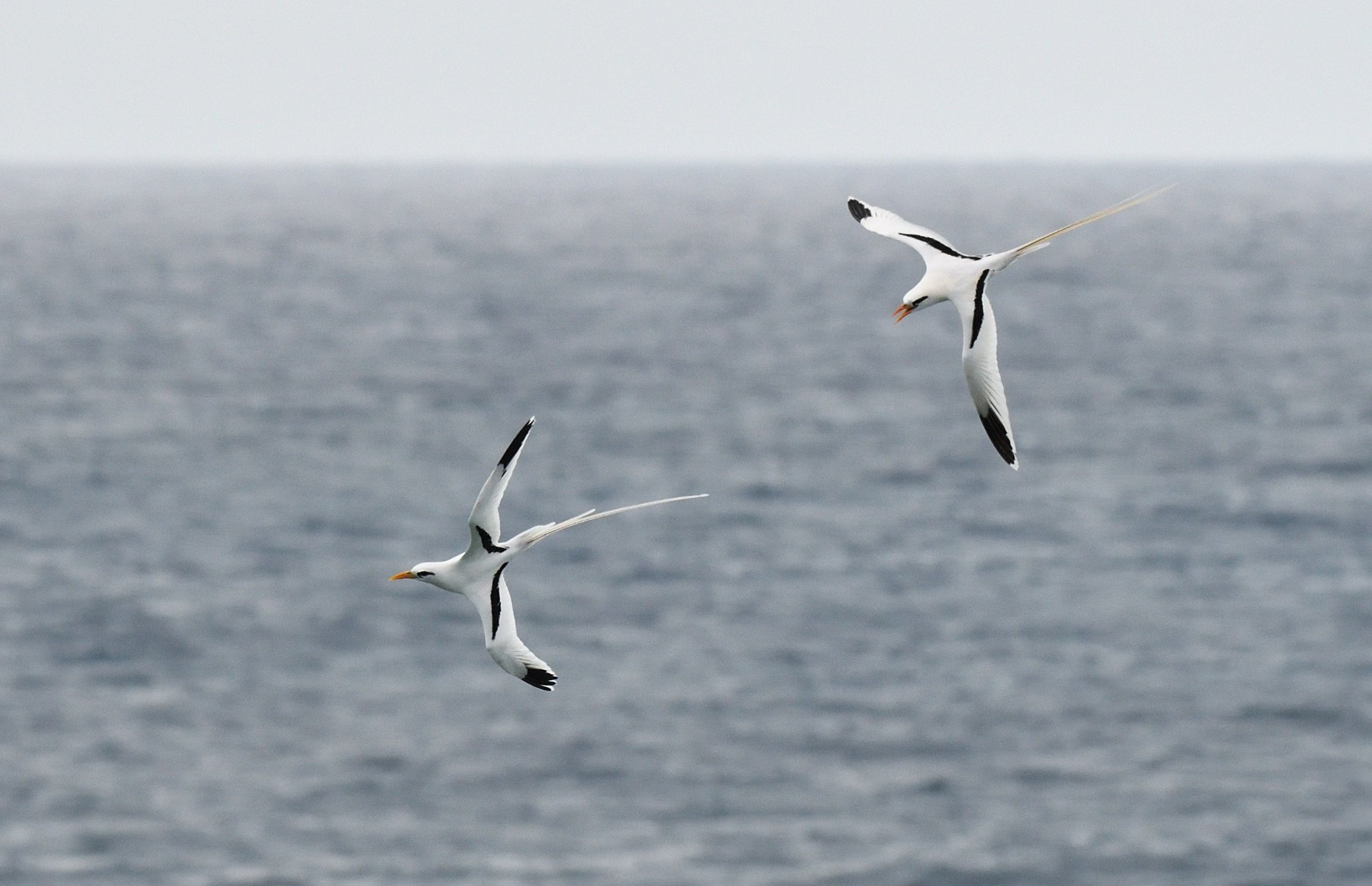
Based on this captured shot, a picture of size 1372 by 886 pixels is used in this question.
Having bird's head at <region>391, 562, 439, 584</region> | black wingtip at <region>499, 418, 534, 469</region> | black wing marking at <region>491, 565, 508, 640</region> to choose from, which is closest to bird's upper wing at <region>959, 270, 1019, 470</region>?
black wingtip at <region>499, 418, 534, 469</region>

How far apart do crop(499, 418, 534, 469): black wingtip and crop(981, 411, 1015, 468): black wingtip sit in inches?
59.0

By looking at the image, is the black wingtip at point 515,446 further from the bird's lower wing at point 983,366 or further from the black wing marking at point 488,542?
→ the bird's lower wing at point 983,366

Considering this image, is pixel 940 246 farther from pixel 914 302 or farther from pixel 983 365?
pixel 983 365

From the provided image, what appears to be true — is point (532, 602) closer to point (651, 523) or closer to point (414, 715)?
point (414, 715)

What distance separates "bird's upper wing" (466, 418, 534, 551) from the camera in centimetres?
674

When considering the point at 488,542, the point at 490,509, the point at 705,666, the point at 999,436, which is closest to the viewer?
the point at 999,436

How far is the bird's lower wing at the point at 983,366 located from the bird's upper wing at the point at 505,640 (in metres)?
1.77

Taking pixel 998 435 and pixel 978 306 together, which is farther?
pixel 978 306

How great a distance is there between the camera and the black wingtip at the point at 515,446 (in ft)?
20.5

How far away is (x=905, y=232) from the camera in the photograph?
745 centimetres

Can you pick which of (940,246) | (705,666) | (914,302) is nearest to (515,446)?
(914,302)

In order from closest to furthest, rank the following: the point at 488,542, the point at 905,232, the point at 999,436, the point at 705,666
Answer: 1. the point at 999,436
2. the point at 488,542
3. the point at 905,232
4. the point at 705,666

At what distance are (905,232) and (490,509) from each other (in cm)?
197

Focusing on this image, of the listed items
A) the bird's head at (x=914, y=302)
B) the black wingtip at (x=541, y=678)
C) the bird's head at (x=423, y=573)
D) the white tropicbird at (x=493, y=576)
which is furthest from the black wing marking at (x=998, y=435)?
the bird's head at (x=423, y=573)
